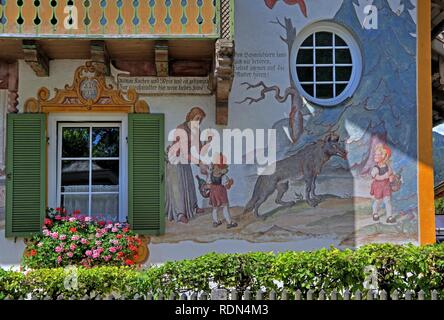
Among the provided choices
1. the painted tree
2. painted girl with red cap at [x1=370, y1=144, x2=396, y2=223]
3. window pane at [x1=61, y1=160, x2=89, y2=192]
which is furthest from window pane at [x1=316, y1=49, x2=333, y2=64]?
window pane at [x1=61, y1=160, x2=89, y2=192]

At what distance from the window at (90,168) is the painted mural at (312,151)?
0.88m

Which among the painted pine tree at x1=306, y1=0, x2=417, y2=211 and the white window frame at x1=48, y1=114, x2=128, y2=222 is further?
the painted pine tree at x1=306, y1=0, x2=417, y2=211

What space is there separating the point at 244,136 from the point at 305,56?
→ 1.56 metres

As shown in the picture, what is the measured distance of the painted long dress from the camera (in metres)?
10.1

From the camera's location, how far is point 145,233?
10.0m

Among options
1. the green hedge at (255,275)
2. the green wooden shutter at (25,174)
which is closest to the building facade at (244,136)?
the green wooden shutter at (25,174)

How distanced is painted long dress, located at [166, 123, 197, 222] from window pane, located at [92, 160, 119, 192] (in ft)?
2.62

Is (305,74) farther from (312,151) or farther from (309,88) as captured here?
(312,151)

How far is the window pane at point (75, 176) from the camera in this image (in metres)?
10.3

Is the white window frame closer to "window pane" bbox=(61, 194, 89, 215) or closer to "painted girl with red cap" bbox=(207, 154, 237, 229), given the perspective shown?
"window pane" bbox=(61, 194, 89, 215)

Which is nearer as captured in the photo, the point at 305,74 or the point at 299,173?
the point at 299,173

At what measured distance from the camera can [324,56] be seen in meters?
10.6

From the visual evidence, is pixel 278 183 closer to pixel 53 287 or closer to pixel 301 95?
pixel 301 95

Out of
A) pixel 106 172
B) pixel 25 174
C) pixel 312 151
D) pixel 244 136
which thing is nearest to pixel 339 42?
pixel 312 151
